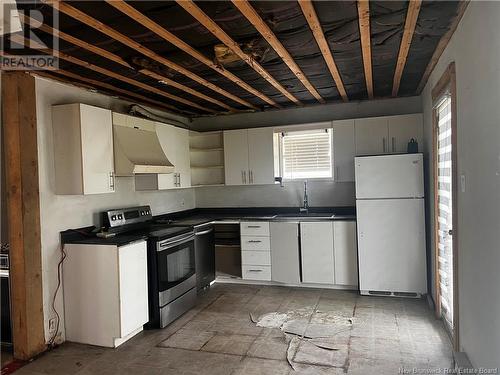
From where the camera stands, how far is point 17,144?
303 centimetres

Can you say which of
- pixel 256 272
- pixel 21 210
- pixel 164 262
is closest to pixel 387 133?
pixel 256 272

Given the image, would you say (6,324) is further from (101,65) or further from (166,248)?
(101,65)

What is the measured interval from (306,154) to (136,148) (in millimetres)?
2428

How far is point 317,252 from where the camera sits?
15.1ft

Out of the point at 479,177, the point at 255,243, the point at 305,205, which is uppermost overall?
the point at 479,177

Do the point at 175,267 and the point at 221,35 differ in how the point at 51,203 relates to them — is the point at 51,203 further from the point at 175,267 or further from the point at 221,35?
the point at 221,35

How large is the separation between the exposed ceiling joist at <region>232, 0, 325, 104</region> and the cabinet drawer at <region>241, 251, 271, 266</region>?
7.56ft

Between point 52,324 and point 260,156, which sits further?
point 260,156

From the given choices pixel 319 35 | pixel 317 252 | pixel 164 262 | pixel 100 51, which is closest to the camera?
pixel 319 35

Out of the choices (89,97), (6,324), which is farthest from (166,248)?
(89,97)

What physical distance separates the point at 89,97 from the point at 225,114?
2.21 meters

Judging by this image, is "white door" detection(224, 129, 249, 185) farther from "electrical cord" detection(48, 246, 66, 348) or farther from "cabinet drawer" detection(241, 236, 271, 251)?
"electrical cord" detection(48, 246, 66, 348)

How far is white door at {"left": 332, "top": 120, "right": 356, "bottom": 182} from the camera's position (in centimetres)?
477

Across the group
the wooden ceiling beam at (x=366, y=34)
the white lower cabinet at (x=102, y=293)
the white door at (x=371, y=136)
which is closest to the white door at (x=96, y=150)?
the white lower cabinet at (x=102, y=293)
